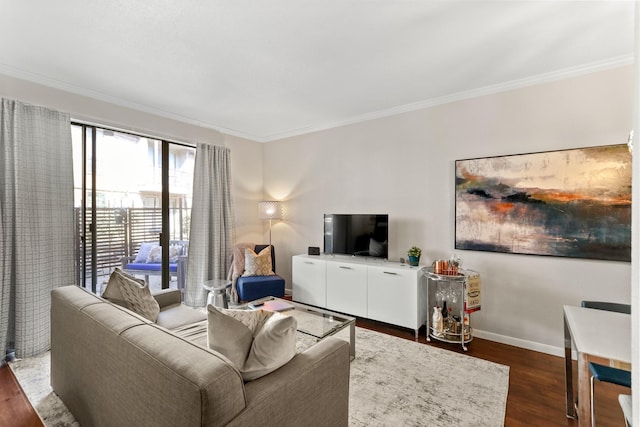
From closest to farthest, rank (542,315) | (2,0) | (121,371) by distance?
(121,371)
(2,0)
(542,315)

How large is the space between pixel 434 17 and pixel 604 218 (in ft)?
7.33

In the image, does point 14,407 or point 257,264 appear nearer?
point 14,407

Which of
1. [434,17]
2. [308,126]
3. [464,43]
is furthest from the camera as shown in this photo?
[308,126]

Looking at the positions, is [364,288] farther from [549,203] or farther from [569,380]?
[549,203]

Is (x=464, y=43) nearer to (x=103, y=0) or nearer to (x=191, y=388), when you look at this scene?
(x=103, y=0)

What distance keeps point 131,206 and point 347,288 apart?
2892mm

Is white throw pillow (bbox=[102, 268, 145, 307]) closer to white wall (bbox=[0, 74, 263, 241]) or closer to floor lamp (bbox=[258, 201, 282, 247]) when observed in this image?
white wall (bbox=[0, 74, 263, 241])

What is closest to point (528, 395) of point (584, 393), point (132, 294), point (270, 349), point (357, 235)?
point (584, 393)

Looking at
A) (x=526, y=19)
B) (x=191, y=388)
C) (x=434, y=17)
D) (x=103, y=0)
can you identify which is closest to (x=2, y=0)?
(x=103, y=0)

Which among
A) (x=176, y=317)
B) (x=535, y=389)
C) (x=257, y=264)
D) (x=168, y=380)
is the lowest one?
(x=535, y=389)

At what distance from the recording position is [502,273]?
116 inches

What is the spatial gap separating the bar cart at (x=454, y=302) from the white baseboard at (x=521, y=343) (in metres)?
0.20

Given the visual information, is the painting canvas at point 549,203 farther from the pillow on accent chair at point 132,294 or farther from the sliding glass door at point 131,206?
the sliding glass door at point 131,206

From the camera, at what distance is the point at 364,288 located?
134 inches
